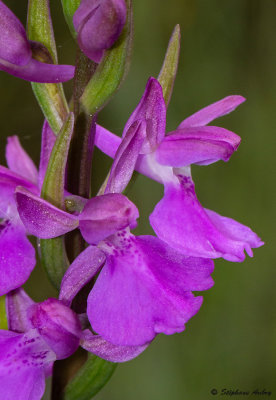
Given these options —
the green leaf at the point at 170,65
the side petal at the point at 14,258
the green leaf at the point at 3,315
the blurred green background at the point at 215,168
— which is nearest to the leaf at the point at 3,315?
the green leaf at the point at 3,315

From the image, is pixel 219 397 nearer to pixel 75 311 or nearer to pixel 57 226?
pixel 75 311

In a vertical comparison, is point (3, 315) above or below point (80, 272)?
below

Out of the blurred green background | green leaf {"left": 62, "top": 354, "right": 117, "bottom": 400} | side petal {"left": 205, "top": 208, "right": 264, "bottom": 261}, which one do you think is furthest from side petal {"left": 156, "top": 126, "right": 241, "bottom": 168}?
the blurred green background

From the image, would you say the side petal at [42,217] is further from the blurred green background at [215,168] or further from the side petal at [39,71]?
the blurred green background at [215,168]

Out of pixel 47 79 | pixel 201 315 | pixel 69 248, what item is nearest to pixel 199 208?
pixel 69 248

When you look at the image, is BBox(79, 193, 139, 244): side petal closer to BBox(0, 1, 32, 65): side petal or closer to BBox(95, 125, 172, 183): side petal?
BBox(95, 125, 172, 183): side petal

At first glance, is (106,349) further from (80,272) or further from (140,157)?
(140,157)

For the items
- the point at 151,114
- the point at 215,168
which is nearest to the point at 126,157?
the point at 151,114
